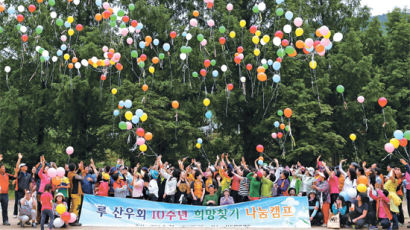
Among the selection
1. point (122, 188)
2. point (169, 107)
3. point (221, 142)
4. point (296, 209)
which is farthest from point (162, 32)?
point (296, 209)

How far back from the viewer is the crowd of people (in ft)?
38.0

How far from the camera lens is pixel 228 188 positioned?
13758 millimetres

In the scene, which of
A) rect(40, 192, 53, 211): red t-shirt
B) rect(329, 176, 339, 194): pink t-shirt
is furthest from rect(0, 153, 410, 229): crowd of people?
rect(40, 192, 53, 211): red t-shirt

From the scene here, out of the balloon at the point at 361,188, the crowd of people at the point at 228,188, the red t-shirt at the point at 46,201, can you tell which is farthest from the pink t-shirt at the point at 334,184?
the red t-shirt at the point at 46,201

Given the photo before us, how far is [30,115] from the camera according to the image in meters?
25.2

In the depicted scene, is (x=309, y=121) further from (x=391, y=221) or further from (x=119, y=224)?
(x=119, y=224)

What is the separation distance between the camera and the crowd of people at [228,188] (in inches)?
456

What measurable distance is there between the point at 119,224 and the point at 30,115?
15.3 m

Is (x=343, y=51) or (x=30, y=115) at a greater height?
(x=343, y=51)

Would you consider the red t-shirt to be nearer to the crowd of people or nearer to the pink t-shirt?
the crowd of people

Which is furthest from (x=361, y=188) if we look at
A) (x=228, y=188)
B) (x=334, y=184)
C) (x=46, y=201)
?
(x=46, y=201)

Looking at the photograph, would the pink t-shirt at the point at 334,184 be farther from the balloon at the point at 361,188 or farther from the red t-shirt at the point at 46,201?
the red t-shirt at the point at 46,201

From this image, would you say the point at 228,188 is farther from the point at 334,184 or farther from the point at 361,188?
the point at 361,188

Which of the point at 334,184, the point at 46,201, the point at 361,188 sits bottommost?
the point at 46,201
